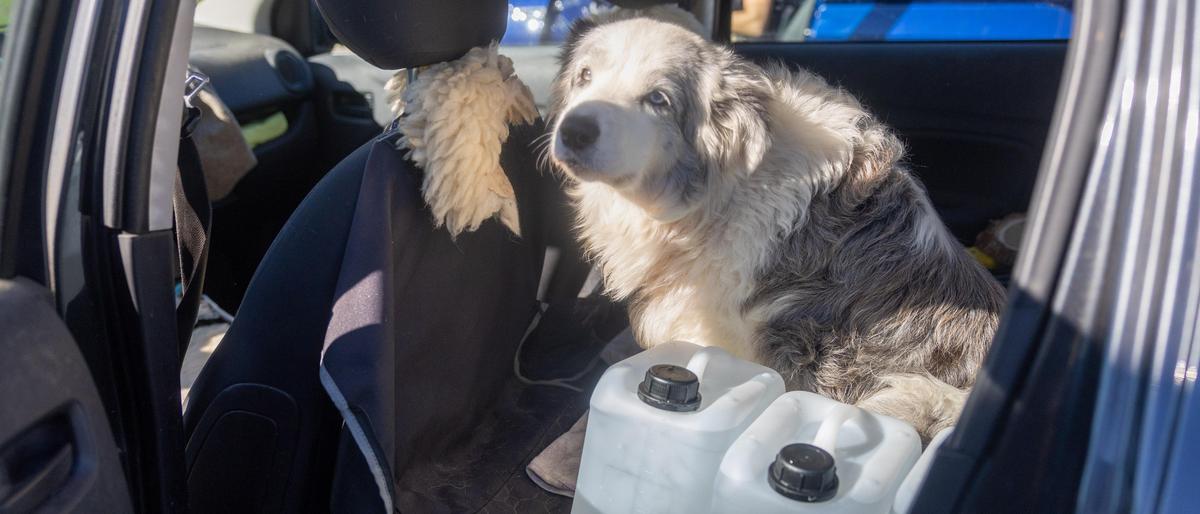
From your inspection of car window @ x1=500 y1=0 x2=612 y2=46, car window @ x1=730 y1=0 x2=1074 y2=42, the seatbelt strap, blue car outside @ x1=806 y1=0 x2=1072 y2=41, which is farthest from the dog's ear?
blue car outside @ x1=806 y1=0 x2=1072 y2=41

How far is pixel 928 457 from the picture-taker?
1.21 m

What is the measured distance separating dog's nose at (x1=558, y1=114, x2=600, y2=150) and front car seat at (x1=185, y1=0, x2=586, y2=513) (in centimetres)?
25

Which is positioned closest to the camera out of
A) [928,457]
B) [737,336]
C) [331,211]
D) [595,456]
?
[928,457]

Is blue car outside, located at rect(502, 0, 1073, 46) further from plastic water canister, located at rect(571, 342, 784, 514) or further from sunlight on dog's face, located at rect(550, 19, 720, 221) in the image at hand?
plastic water canister, located at rect(571, 342, 784, 514)

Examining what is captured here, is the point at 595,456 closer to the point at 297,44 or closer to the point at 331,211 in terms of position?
the point at 331,211

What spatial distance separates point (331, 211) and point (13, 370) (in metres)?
0.73

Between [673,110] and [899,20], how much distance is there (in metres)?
2.56

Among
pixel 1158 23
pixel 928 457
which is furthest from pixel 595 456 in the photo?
pixel 1158 23

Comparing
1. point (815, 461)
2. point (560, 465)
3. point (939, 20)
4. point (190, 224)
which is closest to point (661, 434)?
point (815, 461)

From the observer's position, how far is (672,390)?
1433mm

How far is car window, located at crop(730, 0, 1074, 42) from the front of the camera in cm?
363

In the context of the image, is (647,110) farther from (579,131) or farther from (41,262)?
(41,262)

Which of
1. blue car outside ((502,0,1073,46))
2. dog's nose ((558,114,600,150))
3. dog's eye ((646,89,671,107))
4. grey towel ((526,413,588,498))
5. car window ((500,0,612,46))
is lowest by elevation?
grey towel ((526,413,588,498))

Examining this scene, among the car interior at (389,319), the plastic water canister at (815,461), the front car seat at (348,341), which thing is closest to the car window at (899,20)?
the car interior at (389,319)
